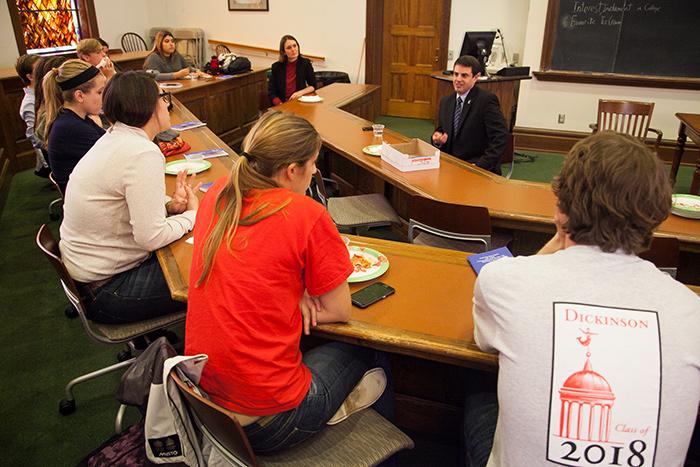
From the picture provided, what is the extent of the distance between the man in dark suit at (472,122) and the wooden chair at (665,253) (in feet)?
5.74

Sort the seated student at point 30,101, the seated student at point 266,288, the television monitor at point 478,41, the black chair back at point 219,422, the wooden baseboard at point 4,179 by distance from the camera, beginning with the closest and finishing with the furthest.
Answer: the black chair back at point 219,422, the seated student at point 266,288, the seated student at point 30,101, the wooden baseboard at point 4,179, the television monitor at point 478,41

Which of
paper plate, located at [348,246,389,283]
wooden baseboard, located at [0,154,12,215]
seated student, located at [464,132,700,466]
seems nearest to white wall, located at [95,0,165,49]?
wooden baseboard, located at [0,154,12,215]

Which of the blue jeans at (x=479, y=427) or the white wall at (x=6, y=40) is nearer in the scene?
the blue jeans at (x=479, y=427)

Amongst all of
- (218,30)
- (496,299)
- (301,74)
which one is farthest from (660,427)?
(218,30)

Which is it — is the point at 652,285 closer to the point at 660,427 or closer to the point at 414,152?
the point at 660,427

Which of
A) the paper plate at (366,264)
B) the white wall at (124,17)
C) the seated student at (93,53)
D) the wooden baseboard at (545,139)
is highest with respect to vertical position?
the white wall at (124,17)

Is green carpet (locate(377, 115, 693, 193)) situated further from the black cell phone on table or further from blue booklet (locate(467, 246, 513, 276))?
the black cell phone on table

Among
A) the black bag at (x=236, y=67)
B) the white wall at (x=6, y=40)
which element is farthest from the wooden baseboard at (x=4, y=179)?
the black bag at (x=236, y=67)

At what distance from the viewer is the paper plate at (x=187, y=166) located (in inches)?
117

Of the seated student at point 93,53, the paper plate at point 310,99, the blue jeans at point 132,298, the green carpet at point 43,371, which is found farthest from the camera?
the paper plate at point 310,99

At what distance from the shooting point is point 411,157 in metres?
3.17

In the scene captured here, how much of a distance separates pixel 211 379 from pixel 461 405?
1056 mm

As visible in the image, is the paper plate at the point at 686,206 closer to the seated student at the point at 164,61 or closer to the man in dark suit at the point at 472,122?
the man in dark suit at the point at 472,122

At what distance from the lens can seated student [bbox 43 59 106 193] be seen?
273 centimetres
